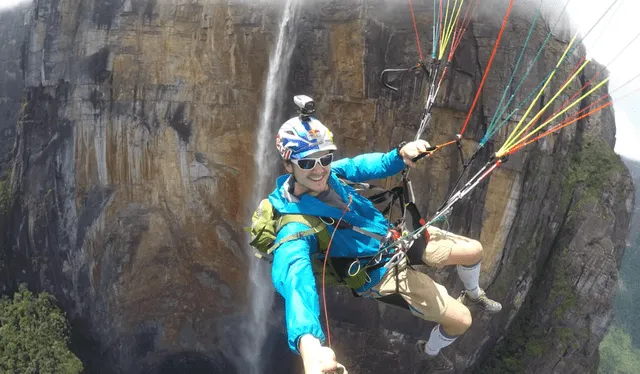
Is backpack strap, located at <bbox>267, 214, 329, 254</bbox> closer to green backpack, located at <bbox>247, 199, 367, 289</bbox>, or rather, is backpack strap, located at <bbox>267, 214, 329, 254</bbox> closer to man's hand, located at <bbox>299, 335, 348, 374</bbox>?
green backpack, located at <bbox>247, 199, 367, 289</bbox>

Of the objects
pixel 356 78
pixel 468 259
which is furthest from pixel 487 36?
pixel 468 259

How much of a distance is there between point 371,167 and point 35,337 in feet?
44.0

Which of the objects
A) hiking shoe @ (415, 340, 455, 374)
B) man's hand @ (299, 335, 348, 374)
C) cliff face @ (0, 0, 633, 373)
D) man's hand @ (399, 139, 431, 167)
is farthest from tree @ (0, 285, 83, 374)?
man's hand @ (299, 335, 348, 374)

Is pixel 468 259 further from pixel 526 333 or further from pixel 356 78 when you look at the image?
pixel 526 333

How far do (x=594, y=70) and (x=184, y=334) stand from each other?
15.0 m

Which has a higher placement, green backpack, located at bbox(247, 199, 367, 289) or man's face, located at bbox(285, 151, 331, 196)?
man's face, located at bbox(285, 151, 331, 196)

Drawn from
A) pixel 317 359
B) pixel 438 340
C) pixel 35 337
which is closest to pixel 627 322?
pixel 438 340

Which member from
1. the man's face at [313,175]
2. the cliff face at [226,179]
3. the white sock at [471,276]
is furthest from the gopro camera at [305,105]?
the cliff face at [226,179]

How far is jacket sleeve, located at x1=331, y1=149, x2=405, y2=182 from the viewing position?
4.25 metres

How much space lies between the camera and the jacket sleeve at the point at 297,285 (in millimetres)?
2768

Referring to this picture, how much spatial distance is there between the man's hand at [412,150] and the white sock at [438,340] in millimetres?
1797

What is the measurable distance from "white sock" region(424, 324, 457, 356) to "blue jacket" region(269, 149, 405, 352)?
3.44 feet

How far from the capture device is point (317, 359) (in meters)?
2.54

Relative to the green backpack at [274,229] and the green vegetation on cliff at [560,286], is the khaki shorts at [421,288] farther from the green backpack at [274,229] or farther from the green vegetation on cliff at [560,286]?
the green vegetation on cliff at [560,286]
